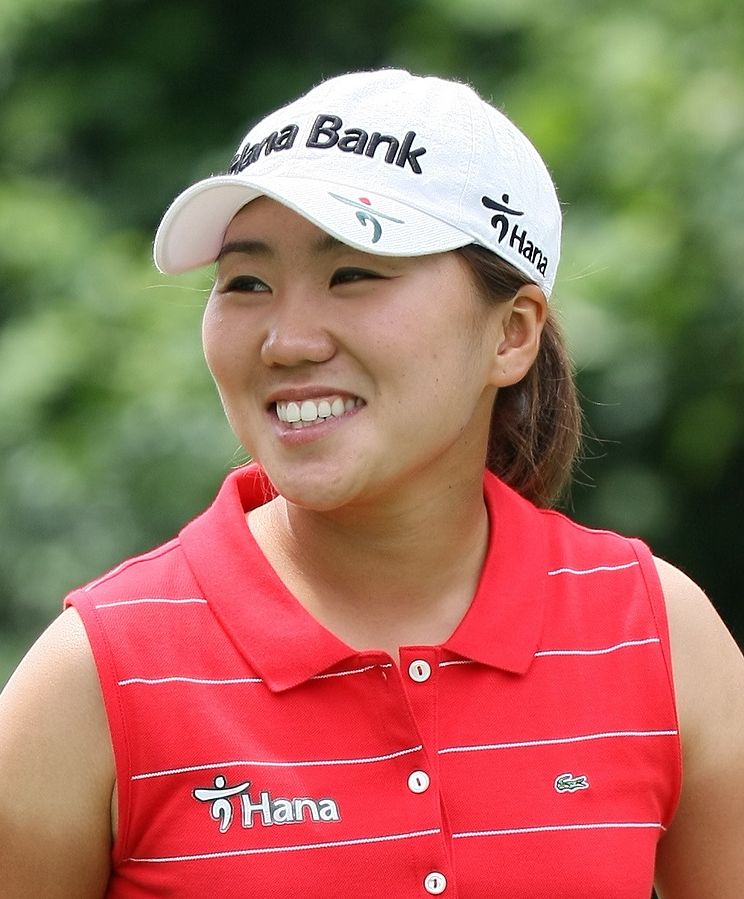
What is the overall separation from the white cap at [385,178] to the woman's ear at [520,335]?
32 mm

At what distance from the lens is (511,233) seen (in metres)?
2.27

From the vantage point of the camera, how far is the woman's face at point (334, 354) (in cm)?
212

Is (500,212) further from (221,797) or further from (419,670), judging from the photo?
(221,797)

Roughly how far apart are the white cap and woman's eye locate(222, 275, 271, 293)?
0.32 feet

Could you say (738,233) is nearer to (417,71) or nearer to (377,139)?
(417,71)

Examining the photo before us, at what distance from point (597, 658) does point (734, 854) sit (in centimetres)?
38

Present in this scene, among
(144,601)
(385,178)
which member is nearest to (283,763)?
(144,601)

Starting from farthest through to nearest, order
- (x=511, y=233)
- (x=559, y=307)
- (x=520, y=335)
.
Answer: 1. (x=559, y=307)
2. (x=520, y=335)
3. (x=511, y=233)

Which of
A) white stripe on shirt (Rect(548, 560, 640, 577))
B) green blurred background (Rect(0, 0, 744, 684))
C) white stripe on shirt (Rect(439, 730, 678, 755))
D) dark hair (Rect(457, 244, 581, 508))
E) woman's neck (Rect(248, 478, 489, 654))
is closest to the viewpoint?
white stripe on shirt (Rect(439, 730, 678, 755))

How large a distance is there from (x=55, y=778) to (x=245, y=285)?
0.67 m

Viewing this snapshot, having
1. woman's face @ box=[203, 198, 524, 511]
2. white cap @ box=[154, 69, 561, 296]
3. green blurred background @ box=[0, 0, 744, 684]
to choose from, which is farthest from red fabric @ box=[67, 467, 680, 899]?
green blurred background @ box=[0, 0, 744, 684]

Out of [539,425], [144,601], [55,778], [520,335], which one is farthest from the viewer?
[539,425]

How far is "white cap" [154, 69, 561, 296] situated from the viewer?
2121 mm

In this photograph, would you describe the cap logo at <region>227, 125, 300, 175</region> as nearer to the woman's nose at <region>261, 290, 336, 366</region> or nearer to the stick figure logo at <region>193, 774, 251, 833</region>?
the woman's nose at <region>261, 290, 336, 366</region>
